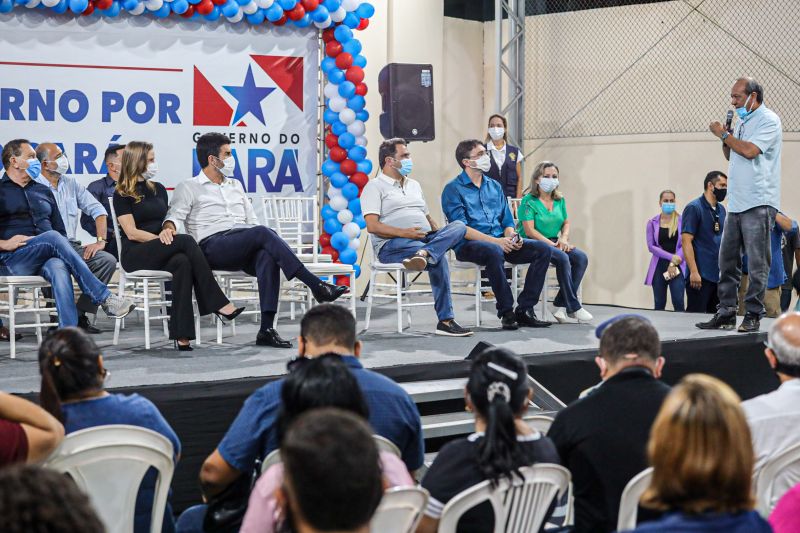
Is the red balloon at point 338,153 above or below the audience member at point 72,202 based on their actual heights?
above

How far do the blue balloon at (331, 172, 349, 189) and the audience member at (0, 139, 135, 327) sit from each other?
2.76 metres

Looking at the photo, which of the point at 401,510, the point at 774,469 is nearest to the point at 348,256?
the point at 774,469

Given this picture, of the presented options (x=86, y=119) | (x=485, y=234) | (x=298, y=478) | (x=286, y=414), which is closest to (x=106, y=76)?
(x=86, y=119)

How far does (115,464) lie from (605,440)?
121cm

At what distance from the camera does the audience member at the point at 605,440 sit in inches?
96.3

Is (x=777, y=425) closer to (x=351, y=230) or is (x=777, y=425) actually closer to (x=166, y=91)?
(x=351, y=230)

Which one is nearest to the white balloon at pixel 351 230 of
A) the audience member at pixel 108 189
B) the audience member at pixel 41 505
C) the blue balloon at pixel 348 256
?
the blue balloon at pixel 348 256

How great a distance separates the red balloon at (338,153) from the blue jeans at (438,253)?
6.90ft

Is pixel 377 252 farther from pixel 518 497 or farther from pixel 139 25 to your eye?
pixel 518 497

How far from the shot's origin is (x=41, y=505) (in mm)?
1042

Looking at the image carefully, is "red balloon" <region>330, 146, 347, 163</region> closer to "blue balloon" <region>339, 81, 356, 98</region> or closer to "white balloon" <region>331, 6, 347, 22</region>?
"blue balloon" <region>339, 81, 356, 98</region>

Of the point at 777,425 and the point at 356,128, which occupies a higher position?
the point at 356,128

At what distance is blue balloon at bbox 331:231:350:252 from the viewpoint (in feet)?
25.1

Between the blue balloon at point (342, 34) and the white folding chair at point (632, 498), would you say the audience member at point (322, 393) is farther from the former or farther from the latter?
the blue balloon at point (342, 34)
